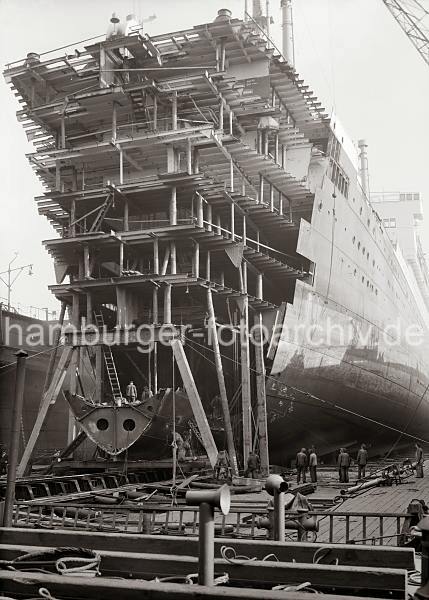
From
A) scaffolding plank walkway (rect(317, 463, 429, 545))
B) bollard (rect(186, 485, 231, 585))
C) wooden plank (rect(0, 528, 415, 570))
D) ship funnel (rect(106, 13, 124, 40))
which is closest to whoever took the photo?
bollard (rect(186, 485, 231, 585))

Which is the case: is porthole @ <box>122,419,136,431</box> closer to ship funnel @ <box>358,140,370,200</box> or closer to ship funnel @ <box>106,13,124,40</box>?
ship funnel @ <box>106,13,124,40</box>

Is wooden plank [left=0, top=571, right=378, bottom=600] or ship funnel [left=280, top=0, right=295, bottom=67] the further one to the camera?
ship funnel [left=280, top=0, right=295, bottom=67]

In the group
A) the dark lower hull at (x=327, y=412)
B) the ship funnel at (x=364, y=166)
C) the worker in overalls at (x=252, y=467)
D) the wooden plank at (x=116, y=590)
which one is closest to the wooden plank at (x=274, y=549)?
the wooden plank at (x=116, y=590)

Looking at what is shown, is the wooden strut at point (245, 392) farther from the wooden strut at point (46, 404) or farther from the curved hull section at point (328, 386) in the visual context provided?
the wooden strut at point (46, 404)

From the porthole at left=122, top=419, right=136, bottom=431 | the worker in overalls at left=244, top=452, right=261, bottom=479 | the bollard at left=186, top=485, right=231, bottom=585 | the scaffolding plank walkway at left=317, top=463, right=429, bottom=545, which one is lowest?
the scaffolding plank walkway at left=317, top=463, right=429, bottom=545

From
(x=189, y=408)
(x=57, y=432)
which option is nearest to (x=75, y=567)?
(x=189, y=408)

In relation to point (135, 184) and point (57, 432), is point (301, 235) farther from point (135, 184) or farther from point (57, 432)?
point (57, 432)

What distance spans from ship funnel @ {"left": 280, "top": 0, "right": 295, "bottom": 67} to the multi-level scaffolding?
9110 mm

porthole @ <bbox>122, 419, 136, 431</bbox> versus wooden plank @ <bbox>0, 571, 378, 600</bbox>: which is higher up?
porthole @ <bbox>122, 419, 136, 431</bbox>

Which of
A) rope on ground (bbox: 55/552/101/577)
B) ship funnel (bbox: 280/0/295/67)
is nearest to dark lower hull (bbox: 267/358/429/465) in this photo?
rope on ground (bbox: 55/552/101/577)

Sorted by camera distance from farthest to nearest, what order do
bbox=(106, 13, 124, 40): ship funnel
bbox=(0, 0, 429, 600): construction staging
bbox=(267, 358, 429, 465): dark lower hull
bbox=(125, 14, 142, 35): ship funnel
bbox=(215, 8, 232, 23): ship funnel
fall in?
bbox=(267, 358, 429, 465): dark lower hull < bbox=(125, 14, 142, 35): ship funnel < bbox=(106, 13, 124, 40): ship funnel < bbox=(215, 8, 232, 23): ship funnel < bbox=(0, 0, 429, 600): construction staging

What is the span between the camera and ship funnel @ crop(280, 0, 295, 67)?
101 feet

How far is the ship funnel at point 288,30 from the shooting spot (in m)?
30.8

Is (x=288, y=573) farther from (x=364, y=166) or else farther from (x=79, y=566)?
(x=364, y=166)
